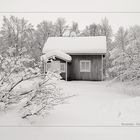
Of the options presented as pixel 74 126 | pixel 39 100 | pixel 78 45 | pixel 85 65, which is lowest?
pixel 74 126

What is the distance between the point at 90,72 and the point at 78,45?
8.86 ft

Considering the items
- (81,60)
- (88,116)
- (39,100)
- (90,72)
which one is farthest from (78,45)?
(39,100)

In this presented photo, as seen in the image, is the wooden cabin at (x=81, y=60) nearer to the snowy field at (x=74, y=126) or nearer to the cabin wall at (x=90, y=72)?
the cabin wall at (x=90, y=72)

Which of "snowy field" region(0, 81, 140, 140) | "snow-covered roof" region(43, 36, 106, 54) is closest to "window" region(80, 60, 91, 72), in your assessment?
"snow-covered roof" region(43, 36, 106, 54)

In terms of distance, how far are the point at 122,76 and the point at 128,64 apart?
2.13 feet

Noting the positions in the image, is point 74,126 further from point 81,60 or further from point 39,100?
point 81,60

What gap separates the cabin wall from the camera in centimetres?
1525

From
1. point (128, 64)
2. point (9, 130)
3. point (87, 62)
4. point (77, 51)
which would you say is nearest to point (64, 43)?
point (77, 51)

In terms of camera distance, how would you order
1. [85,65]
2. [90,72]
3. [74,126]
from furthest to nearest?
[85,65] < [90,72] < [74,126]

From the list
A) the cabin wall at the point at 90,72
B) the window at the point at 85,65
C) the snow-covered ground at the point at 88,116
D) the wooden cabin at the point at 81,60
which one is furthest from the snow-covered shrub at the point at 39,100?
the window at the point at 85,65

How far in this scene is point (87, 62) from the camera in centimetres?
1542

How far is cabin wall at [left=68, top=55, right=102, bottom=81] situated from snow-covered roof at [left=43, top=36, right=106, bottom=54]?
682 millimetres

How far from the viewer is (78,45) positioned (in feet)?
50.8

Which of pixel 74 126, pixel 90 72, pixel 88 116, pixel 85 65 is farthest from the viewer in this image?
pixel 85 65
